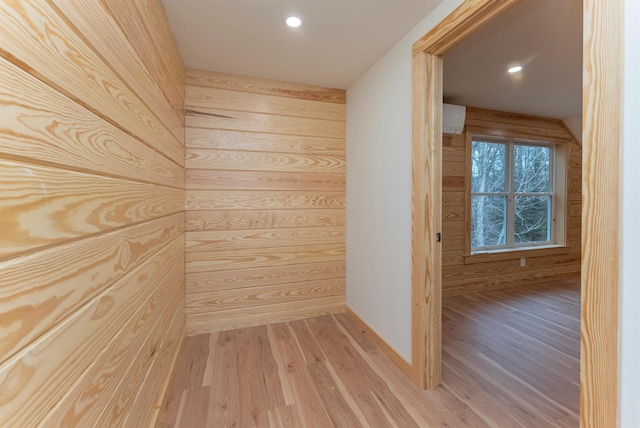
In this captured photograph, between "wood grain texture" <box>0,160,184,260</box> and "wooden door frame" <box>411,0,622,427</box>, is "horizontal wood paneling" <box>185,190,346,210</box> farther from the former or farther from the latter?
"wooden door frame" <box>411,0,622,427</box>

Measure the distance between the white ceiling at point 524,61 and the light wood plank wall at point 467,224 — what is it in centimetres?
25

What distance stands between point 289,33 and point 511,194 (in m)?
3.46

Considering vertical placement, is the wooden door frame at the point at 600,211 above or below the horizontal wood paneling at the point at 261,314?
above

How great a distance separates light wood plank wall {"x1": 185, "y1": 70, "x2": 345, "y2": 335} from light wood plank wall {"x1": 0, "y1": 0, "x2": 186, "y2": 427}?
924mm

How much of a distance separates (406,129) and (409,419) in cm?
166

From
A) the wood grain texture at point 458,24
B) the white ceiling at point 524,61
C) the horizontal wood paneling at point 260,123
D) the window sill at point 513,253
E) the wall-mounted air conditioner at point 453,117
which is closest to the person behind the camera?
the wood grain texture at point 458,24

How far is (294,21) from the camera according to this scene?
161 cm

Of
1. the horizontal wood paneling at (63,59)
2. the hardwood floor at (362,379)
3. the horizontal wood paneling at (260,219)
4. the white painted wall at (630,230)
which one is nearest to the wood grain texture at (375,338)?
the hardwood floor at (362,379)

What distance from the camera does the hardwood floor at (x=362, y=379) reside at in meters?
1.38

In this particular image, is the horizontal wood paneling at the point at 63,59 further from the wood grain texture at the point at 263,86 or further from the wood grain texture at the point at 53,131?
the wood grain texture at the point at 263,86

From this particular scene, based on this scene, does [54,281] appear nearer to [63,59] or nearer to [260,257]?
[63,59]

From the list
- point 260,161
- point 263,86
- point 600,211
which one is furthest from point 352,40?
point 600,211

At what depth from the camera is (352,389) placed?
5.16 feet

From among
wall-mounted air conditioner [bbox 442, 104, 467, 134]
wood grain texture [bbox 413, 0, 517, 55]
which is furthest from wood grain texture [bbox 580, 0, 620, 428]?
wall-mounted air conditioner [bbox 442, 104, 467, 134]
